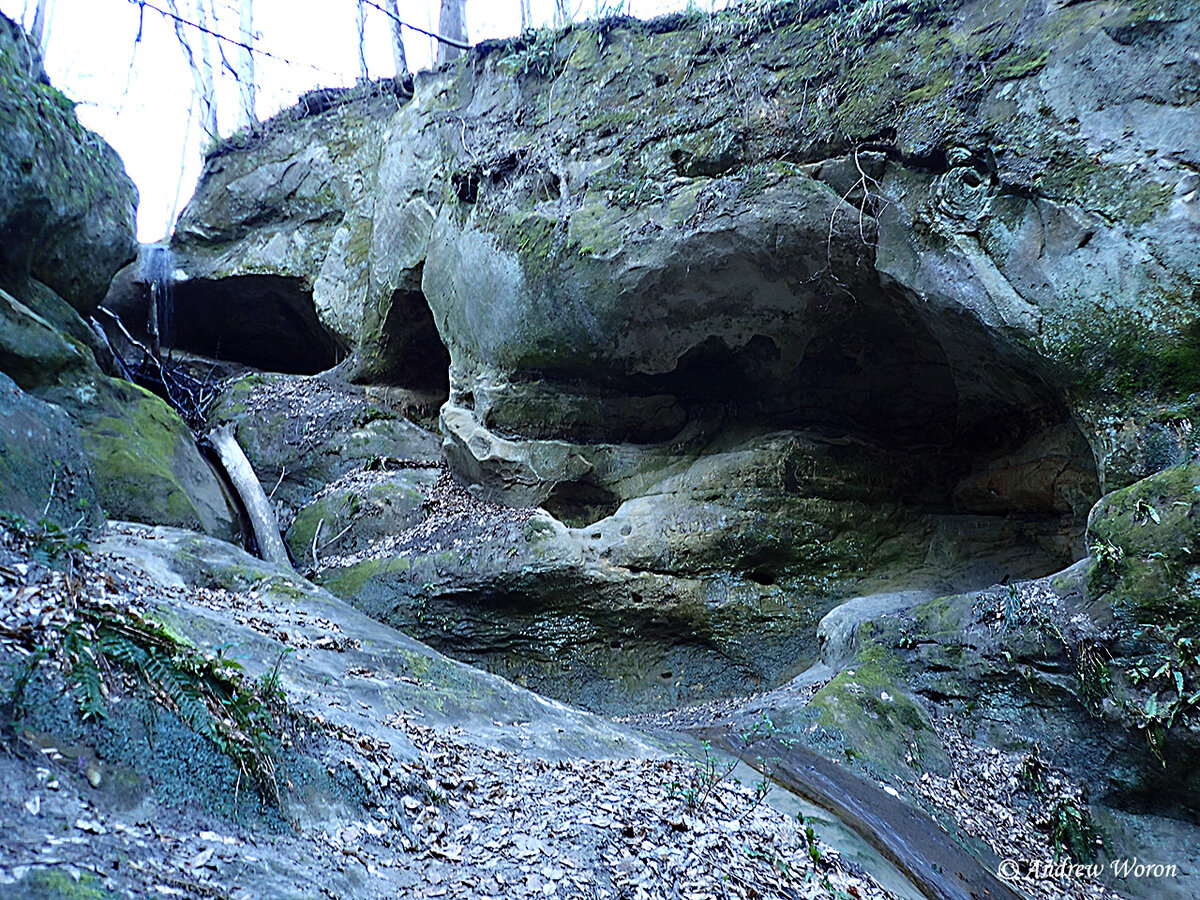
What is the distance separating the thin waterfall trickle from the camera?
18.0 m

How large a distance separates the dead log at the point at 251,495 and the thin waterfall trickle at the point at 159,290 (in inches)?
211

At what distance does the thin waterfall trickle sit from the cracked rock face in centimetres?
686

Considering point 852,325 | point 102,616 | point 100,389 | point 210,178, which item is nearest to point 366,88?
point 210,178

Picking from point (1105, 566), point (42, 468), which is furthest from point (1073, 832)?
point (42, 468)

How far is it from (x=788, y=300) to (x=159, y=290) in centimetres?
1534

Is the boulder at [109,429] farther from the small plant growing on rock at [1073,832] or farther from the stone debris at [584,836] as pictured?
the small plant growing on rock at [1073,832]

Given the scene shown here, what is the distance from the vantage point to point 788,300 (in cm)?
1045

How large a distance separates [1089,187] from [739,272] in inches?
159

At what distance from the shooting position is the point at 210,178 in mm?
19047

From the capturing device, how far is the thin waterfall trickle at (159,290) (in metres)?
18.0

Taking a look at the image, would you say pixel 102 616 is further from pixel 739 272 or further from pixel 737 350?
pixel 737 350

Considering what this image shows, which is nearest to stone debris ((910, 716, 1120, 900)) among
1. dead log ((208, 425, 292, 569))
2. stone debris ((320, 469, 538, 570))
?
stone debris ((320, 469, 538, 570))

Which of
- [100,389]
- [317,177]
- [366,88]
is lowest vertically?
[100,389]
